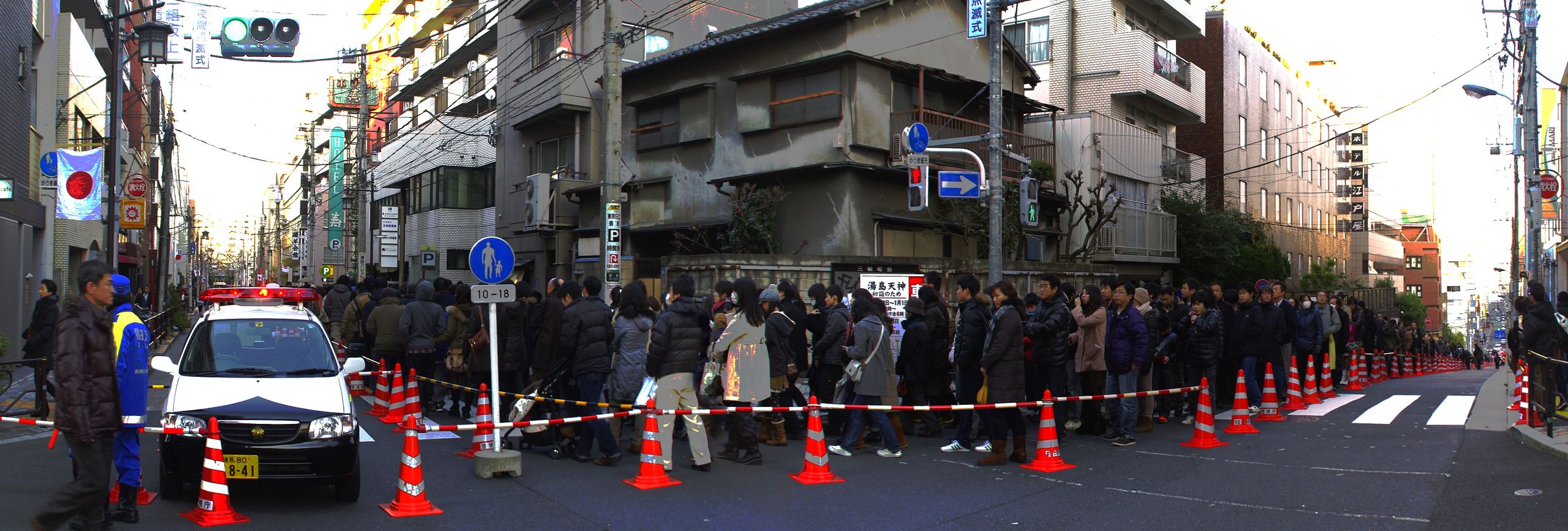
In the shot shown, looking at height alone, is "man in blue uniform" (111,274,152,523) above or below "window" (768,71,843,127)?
below

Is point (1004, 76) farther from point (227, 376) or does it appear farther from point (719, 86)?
point (227, 376)

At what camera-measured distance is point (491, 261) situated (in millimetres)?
10305

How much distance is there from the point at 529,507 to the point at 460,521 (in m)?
0.61

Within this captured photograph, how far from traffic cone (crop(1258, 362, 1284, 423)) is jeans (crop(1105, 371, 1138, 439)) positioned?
9.22 ft

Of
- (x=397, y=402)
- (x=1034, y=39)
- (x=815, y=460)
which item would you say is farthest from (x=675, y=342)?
(x=1034, y=39)

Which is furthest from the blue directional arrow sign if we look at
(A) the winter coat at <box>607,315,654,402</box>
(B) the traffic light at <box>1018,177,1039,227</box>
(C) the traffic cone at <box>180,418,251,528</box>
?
(C) the traffic cone at <box>180,418,251,528</box>

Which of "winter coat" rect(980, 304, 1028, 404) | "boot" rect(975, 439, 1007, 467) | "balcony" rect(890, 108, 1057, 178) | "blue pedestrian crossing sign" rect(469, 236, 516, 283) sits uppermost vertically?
"balcony" rect(890, 108, 1057, 178)

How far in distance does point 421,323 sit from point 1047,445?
808 centimetres

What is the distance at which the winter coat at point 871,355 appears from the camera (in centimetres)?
1008

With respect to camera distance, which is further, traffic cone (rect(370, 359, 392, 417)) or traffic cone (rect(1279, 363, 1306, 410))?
traffic cone (rect(1279, 363, 1306, 410))

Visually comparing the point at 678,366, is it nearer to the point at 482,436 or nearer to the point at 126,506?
the point at 482,436

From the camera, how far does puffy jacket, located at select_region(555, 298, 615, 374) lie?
9.75 metres

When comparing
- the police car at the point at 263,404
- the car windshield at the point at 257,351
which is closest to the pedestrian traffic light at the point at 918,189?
the police car at the point at 263,404

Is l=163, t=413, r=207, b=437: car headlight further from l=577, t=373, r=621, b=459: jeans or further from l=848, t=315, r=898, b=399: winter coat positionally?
l=848, t=315, r=898, b=399: winter coat
